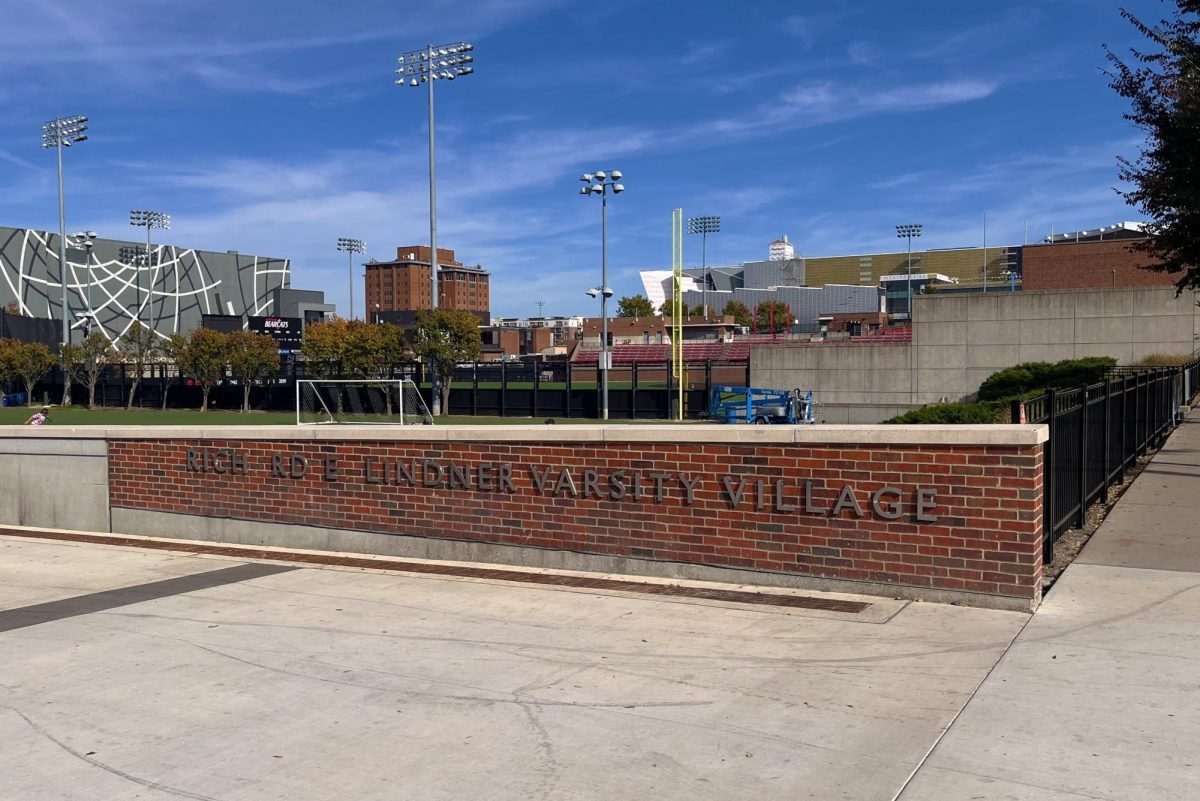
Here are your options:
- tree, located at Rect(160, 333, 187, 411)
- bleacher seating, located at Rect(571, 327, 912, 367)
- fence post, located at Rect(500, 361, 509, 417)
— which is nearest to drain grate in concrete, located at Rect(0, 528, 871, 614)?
fence post, located at Rect(500, 361, 509, 417)

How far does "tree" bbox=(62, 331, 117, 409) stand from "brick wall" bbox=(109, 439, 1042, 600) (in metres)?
54.7

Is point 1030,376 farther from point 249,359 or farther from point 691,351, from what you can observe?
point 691,351

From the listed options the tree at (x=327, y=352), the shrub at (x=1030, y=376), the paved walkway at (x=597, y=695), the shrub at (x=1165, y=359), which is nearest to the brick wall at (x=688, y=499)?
the paved walkway at (x=597, y=695)

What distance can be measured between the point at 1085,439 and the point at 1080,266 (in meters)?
72.0

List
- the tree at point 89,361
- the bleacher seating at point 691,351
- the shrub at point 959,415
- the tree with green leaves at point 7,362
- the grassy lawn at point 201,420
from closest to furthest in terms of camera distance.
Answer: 1. the shrub at point 959,415
2. the grassy lawn at point 201,420
3. the tree at point 89,361
4. the tree with green leaves at point 7,362
5. the bleacher seating at point 691,351

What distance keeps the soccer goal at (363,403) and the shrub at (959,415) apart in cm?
1411

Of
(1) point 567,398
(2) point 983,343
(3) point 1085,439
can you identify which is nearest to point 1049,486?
(3) point 1085,439

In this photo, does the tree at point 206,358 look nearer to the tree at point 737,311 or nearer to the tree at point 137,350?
the tree at point 137,350

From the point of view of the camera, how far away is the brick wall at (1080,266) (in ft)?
236

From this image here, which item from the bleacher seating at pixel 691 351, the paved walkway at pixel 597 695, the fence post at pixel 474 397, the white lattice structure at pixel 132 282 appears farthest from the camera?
the white lattice structure at pixel 132 282

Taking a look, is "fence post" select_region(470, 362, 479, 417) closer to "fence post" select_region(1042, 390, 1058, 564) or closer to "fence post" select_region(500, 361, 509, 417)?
"fence post" select_region(500, 361, 509, 417)

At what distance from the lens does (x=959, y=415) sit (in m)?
13.7

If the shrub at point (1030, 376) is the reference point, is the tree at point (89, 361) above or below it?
above

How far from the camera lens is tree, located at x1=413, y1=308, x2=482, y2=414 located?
4891 cm
